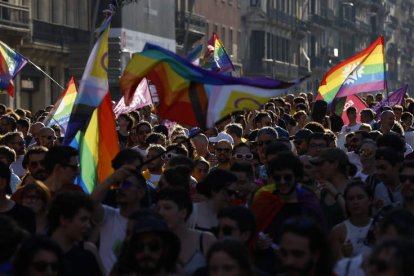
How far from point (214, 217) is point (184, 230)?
2.46 feet

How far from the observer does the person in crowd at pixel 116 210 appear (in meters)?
6.49

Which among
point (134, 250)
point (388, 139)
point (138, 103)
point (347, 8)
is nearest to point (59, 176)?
point (134, 250)

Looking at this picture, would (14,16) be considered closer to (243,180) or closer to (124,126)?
(124,126)

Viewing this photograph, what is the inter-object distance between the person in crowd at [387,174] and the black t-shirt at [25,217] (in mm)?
2917

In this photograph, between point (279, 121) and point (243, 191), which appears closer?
point (243, 191)

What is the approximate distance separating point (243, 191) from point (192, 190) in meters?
0.70

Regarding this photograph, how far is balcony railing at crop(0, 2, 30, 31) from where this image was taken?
105 ft

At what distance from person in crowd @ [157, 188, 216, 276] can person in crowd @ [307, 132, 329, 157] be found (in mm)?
3274

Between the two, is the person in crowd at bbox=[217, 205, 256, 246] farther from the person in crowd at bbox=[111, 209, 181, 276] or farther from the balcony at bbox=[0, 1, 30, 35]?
the balcony at bbox=[0, 1, 30, 35]

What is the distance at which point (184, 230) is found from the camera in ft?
20.6

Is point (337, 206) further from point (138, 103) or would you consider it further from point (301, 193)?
point (138, 103)

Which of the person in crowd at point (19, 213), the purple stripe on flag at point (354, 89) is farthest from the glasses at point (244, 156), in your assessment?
the purple stripe on flag at point (354, 89)

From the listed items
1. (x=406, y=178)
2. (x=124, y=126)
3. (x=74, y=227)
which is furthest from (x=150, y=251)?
(x=124, y=126)

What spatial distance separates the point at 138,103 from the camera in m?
15.7
